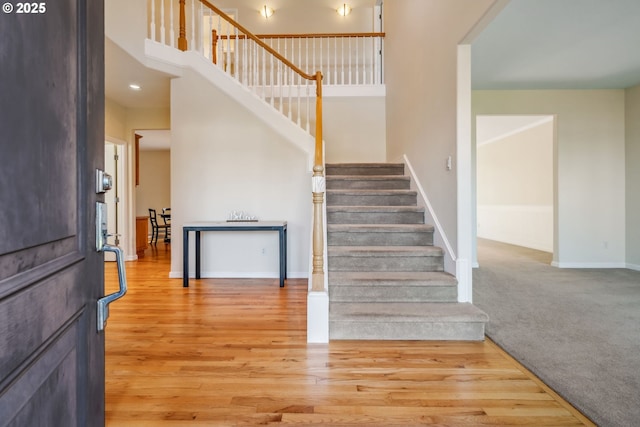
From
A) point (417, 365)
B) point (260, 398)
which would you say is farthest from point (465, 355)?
point (260, 398)

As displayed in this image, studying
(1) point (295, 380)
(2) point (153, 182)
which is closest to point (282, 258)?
(1) point (295, 380)

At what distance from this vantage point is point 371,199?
3.67 meters

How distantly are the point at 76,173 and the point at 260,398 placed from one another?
4.43ft

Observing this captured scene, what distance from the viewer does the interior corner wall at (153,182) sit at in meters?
9.85

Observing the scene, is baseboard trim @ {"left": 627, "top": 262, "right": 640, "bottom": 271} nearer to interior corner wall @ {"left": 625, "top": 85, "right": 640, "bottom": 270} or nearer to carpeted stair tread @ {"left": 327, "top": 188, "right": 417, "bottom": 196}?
interior corner wall @ {"left": 625, "top": 85, "right": 640, "bottom": 270}

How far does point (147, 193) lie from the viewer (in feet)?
32.3

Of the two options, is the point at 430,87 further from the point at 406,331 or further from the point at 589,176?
the point at 589,176

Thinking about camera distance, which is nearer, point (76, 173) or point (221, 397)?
point (76, 173)

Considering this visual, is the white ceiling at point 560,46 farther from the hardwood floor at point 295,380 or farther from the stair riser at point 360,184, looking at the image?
the hardwood floor at point 295,380

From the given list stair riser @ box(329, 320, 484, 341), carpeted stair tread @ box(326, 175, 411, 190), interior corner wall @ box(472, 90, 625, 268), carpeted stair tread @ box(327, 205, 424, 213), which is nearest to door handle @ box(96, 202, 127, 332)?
stair riser @ box(329, 320, 484, 341)

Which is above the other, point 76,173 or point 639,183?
point 639,183

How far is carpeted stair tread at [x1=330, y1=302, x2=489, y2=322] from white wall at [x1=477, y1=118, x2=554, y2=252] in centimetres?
501

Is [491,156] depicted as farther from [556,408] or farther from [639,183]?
[556,408]

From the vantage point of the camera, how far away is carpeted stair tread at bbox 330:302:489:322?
2246 millimetres
